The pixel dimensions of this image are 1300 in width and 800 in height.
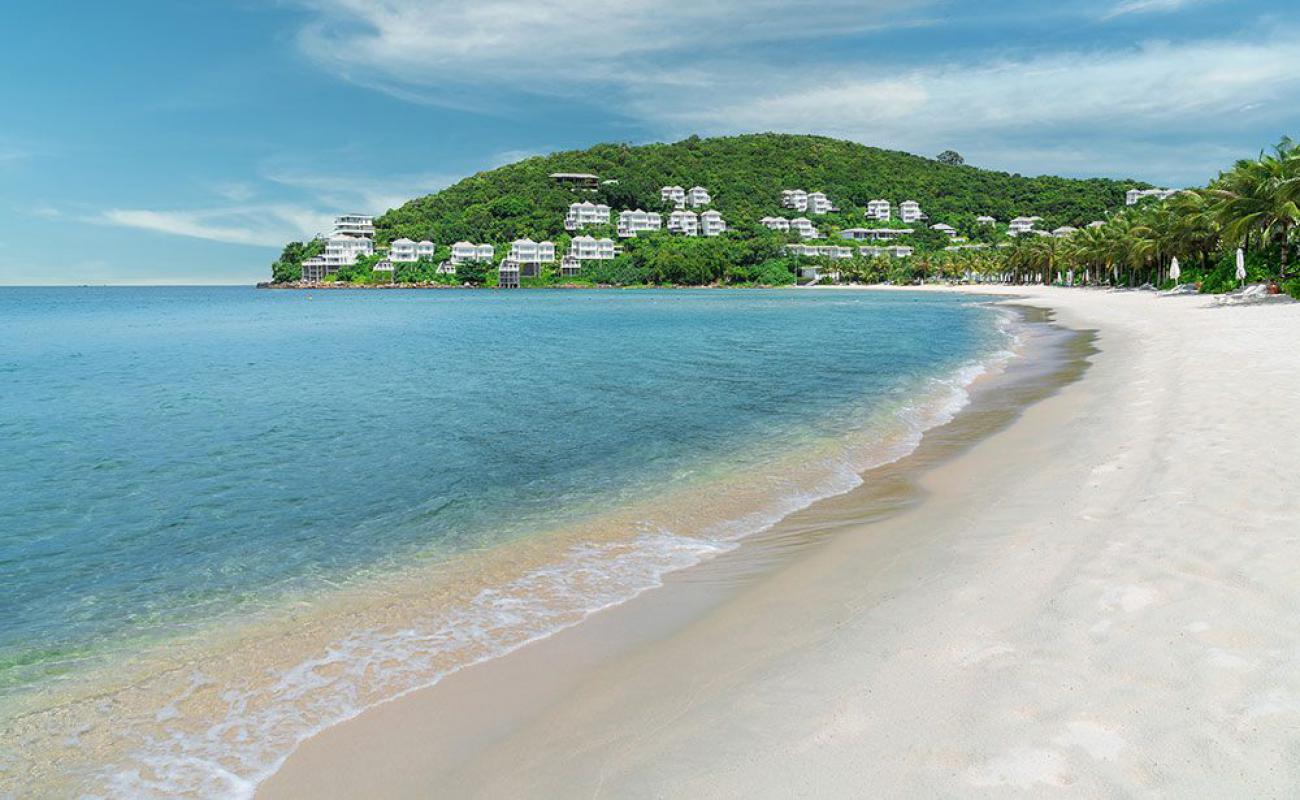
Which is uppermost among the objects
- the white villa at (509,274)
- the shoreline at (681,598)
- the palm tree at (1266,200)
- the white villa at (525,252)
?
the white villa at (525,252)

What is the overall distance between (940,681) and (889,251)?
653 feet

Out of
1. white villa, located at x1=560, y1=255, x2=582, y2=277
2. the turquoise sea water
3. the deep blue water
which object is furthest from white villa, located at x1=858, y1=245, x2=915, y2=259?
the turquoise sea water

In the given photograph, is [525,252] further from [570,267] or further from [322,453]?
[322,453]

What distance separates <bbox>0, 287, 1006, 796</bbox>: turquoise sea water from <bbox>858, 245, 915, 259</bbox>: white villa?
536 feet

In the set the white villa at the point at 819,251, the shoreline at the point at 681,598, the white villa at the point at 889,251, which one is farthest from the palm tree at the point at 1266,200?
the white villa at the point at 819,251

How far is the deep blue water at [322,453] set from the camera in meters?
8.18

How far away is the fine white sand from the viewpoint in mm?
3932

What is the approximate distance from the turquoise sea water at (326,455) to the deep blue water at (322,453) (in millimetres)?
49

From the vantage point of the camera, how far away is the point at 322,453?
14469 mm

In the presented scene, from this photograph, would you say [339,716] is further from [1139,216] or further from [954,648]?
[1139,216]

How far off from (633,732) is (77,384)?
3007 cm

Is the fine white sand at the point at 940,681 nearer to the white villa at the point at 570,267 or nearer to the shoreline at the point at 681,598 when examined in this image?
the shoreline at the point at 681,598

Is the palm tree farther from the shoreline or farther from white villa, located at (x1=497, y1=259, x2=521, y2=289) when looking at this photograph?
white villa, located at (x1=497, y1=259, x2=521, y2=289)

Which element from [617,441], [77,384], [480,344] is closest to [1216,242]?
[480,344]
